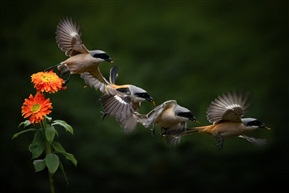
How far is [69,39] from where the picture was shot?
1.59 meters

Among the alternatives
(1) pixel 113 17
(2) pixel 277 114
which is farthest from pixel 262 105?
(1) pixel 113 17

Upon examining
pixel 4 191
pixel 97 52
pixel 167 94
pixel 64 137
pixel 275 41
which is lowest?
pixel 97 52

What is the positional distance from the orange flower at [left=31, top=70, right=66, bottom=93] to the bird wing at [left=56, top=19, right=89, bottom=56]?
0.09 metres

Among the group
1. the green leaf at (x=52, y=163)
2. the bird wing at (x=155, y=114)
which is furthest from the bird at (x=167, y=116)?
the green leaf at (x=52, y=163)

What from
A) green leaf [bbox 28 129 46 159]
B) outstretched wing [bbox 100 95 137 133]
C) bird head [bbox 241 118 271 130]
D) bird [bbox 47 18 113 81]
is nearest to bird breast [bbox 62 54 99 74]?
bird [bbox 47 18 113 81]

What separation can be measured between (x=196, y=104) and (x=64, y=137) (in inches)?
39.9

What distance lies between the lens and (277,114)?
13.2 ft

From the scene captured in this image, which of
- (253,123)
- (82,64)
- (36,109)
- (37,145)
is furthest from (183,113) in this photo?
(37,145)

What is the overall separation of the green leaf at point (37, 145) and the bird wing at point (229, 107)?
0.58 m

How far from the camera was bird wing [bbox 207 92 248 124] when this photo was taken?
1.49m

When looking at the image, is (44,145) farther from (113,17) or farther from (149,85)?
(113,17)

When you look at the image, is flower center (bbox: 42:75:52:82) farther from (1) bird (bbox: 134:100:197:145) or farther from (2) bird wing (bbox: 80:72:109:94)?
(1) bird (bbox: 134:100:197:145)

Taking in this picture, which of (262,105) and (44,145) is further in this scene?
(262,105)

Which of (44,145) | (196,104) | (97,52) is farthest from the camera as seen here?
(196,104)
